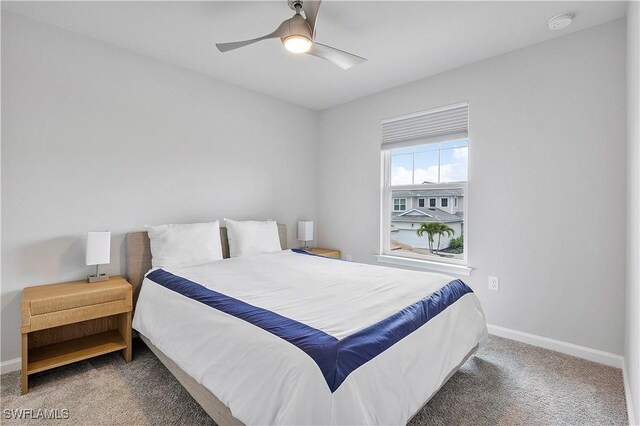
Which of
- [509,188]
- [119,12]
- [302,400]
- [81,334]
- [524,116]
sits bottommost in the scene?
[81,334]

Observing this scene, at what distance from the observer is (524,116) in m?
2.70

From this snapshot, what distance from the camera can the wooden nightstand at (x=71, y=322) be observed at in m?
1.99

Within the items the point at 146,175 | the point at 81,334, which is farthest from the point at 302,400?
the point at 146,175

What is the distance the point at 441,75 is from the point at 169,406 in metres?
3.73

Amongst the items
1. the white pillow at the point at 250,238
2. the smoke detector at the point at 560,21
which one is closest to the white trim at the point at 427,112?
the smoke detector at the point at 560,21

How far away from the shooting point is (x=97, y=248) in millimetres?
2348

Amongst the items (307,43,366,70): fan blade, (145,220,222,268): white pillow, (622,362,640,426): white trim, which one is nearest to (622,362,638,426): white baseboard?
(622,362,640,426): white trim

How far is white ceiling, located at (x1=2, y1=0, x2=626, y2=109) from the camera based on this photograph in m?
2.17

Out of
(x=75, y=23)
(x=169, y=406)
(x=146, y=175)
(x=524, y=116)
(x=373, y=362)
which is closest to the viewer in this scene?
(x=373, y=362)

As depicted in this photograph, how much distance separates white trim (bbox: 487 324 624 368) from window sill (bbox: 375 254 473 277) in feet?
1.85

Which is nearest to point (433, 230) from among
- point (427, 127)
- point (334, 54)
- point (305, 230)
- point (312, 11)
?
point (427, 127)

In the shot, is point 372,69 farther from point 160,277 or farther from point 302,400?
point 302,400

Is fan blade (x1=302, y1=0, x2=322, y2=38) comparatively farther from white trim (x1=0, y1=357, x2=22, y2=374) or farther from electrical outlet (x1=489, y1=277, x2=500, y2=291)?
white trim (x1=0, y1=357, x2=22, y2=374)

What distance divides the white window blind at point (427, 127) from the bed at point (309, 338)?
1.74m
